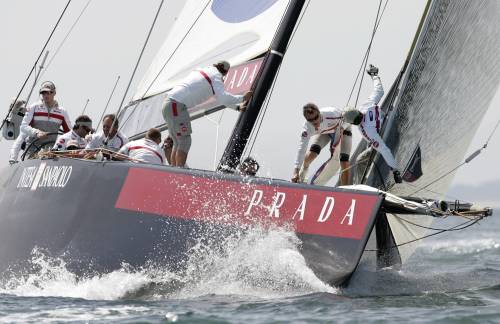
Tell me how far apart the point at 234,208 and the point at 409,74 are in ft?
7.23

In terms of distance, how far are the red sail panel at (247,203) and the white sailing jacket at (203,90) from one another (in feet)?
3.12

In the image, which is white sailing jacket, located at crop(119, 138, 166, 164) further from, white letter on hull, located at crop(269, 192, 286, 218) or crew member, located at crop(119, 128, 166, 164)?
white letter on hull, located at crop(269, 192, 286, 218)

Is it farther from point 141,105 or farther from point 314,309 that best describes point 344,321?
point 141,105

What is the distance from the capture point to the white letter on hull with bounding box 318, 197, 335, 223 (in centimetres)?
555

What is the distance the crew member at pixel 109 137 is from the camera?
7113mm

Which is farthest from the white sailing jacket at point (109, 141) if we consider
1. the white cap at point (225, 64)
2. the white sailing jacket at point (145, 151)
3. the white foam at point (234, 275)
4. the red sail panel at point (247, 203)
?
the white foam at point (234, 275)

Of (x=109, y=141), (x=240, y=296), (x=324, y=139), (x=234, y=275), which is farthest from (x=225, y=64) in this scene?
(x=240, y=296)

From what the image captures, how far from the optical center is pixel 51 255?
6.30 m

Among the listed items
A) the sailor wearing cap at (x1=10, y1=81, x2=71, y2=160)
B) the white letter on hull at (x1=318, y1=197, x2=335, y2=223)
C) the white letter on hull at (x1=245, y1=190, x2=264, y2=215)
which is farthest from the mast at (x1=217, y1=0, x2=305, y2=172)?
the sailor wearing cap at (x1=10, y1=81, x2=71, y2=160)

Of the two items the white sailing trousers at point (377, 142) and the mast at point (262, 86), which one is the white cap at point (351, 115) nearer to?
the white sailing trousers at point (377, 142)

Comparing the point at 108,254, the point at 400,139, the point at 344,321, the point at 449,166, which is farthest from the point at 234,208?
the point at 449,166

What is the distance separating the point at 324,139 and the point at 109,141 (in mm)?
1642

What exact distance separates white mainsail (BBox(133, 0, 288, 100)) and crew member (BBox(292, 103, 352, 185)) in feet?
2.10

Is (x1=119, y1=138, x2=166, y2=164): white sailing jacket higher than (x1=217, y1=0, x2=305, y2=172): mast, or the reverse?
(x1=217, y1=0, x2=305, y2=172): mast
